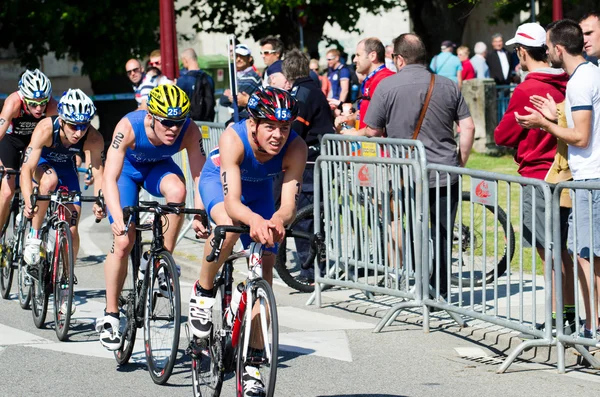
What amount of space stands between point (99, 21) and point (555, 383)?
69.9 feet

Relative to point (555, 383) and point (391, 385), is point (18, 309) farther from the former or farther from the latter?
point (555, 383)

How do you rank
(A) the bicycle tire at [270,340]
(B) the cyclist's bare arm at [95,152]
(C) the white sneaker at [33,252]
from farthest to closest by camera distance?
1. (C) the white sneaker at [33,252]
2. (B) the cyclist's bare arm at [95,152]
3. (A) the bicycle tire at [270,340]

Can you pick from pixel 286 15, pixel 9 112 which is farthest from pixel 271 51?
pixel 286 15

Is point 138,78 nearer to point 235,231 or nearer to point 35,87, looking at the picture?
point 35,87

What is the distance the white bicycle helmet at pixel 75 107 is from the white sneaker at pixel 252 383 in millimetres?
3454

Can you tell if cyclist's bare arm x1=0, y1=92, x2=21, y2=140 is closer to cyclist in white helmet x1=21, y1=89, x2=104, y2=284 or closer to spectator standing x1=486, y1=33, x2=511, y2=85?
cyclist in white helmet x1=21, y1=89, x2=104, y2=284

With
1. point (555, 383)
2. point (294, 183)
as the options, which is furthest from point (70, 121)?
point (555, 383)

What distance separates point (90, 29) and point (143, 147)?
Result: 19795mm

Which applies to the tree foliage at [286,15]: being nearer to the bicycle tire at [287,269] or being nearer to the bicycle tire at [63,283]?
the bicycle tire at [287,269]

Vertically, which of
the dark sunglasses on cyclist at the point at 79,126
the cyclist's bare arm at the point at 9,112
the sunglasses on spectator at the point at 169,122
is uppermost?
the cyclist's bare arm at the point at 9,112

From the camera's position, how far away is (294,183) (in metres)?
6.27

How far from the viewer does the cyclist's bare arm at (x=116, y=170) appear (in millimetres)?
7066

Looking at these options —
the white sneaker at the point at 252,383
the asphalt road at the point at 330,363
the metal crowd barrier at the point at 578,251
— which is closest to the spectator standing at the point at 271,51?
the asphalt road at the point at 330,363

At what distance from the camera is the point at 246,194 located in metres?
6.73
